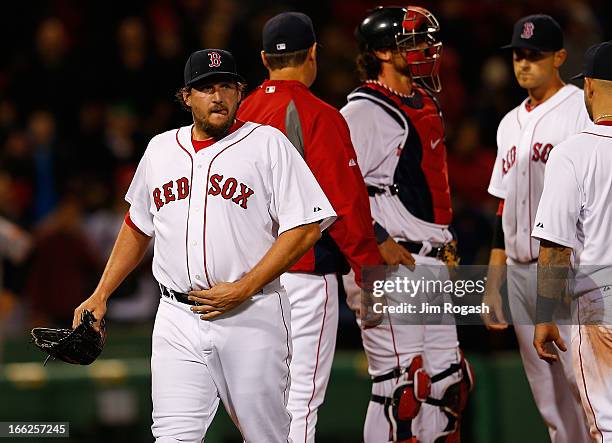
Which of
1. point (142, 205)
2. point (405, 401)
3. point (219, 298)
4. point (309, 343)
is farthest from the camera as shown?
point (405, 401)

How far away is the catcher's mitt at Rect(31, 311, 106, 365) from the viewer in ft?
15.8

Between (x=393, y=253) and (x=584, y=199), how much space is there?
1231 mm

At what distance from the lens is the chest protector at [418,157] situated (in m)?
5.87

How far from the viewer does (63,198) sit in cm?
944

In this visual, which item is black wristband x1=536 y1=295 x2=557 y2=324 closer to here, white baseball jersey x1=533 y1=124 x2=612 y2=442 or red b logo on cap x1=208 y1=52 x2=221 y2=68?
white baseball jersey x1=533 y1=124 x2=612 y2=442

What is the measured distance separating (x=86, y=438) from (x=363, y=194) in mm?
2960

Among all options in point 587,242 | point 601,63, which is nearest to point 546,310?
point 587,242

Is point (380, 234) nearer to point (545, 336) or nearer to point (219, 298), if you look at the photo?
point (545, 336)

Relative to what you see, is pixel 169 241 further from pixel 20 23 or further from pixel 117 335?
pixel 20 23

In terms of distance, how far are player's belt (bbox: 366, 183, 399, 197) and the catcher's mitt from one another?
1712 mm

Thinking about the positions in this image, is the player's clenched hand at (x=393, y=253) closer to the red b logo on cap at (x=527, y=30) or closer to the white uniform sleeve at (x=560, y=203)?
the white uniform sleeve at (x=560, y=203)

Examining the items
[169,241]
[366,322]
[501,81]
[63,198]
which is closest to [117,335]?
[63,198]

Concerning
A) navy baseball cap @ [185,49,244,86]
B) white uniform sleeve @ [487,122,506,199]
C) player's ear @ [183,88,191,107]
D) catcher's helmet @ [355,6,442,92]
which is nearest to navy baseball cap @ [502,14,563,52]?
catcher's helmet @ [355,6,442,92]

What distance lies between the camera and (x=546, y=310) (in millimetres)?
4992
